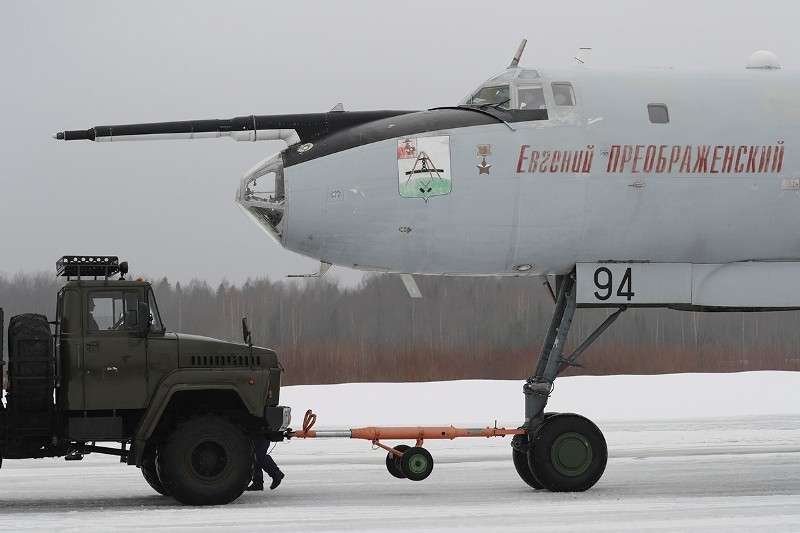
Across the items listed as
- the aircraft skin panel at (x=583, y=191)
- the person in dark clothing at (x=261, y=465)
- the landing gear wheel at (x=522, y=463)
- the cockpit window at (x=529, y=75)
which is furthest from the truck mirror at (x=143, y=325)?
the cockpit window at (x=529, y=75)

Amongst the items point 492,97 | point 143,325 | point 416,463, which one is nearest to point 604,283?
point 492,97

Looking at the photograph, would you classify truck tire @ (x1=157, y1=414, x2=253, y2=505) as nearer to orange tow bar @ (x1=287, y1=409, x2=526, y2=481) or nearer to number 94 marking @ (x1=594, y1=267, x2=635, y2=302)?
orange tow bar @ (x1=287, y1=409, x2=526, y2=481)

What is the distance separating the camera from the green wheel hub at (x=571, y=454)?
43.9 ft

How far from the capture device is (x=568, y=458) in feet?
43.9

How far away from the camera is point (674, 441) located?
2052 cm

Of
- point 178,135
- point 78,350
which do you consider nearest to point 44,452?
point 78,350

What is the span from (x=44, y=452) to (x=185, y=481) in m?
1.47

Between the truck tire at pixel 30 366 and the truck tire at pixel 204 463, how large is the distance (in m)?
1.33

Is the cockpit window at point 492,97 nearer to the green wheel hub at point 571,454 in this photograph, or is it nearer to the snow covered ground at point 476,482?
the green wheel hub at point 571,454

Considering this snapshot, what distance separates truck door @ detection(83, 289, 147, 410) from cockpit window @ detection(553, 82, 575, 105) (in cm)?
518

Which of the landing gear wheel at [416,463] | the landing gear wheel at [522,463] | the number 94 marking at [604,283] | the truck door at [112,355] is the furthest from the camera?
the landing gear wheel at [522,463]

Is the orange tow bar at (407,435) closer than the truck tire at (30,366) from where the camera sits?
No

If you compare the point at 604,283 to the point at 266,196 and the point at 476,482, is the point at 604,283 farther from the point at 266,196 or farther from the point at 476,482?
the point at 266,196

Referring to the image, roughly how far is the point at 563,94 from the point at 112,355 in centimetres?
573
